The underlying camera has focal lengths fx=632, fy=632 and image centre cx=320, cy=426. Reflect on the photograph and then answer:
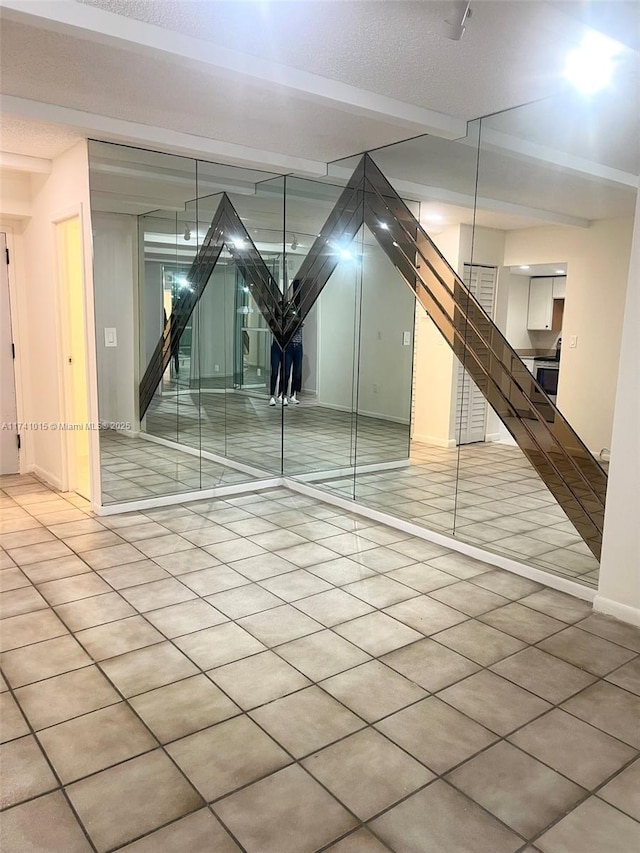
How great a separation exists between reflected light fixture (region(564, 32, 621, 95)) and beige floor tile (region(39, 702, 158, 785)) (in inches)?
125

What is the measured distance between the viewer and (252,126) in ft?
12.7

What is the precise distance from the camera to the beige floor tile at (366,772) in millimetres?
1888

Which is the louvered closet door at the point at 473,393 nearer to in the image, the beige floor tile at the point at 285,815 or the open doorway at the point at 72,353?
the beige floor tile at the point at 285,815

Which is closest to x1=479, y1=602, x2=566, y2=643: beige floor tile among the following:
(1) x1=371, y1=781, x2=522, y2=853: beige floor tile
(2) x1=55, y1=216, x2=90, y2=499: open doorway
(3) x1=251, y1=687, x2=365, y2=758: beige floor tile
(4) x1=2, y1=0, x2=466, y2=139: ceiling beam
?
(3) x1=251, y1=687, x2=365, y2=758: beige floor tile

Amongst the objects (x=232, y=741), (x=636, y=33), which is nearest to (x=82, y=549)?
(x=232, y=741)

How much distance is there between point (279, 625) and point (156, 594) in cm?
72

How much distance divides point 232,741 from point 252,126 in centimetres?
339

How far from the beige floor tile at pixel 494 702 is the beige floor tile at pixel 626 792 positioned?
35 cm

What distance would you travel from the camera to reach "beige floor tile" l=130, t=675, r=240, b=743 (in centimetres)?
220

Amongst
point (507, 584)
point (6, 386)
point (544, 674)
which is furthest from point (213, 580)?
point (6, 386)

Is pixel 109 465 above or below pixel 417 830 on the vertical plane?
above

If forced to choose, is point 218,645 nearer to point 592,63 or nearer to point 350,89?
point 350,89

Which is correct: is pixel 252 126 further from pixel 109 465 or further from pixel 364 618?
pixel 364 618

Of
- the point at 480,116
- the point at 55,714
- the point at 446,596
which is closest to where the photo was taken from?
the point at 55,714
